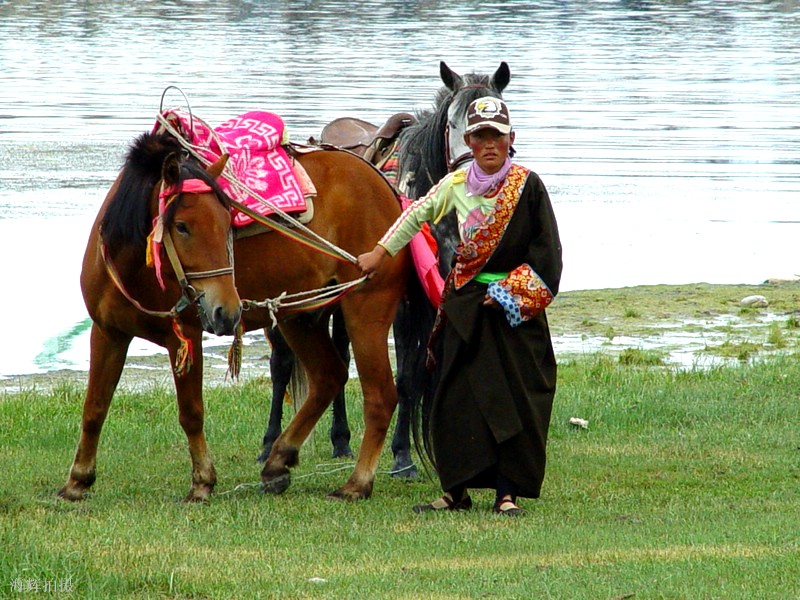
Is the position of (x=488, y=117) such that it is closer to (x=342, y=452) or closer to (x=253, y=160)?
(x=253, y=160)

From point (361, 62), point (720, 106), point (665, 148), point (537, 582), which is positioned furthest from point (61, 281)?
point (361, 62)

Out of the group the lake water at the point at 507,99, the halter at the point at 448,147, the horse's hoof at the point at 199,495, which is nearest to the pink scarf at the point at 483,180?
the halter at the point at 448,147

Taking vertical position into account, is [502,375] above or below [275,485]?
above

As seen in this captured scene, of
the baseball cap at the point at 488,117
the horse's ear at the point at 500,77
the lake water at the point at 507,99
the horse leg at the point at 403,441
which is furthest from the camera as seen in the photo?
the lake water at the point at 507,99

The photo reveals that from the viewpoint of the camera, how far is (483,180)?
244 inches

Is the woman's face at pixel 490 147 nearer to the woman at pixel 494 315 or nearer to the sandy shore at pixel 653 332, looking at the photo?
the woman at pixel 494 315

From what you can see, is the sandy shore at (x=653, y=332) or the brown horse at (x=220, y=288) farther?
the sandy shore at (x=653, y=332)

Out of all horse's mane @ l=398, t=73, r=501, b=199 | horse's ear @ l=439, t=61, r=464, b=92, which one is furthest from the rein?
horse's ear @ l=439, t=61, r=464, b=92

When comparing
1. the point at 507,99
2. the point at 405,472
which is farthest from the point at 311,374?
the point at 507,99

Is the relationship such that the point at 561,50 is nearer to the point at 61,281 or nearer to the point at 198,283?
the point at 61,281

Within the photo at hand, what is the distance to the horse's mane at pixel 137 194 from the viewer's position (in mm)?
6164

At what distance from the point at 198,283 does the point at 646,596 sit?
2.30m

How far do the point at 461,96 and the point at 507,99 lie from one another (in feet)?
62.9

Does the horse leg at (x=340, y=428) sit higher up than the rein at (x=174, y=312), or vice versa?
the rein at (x=174, y=312)
